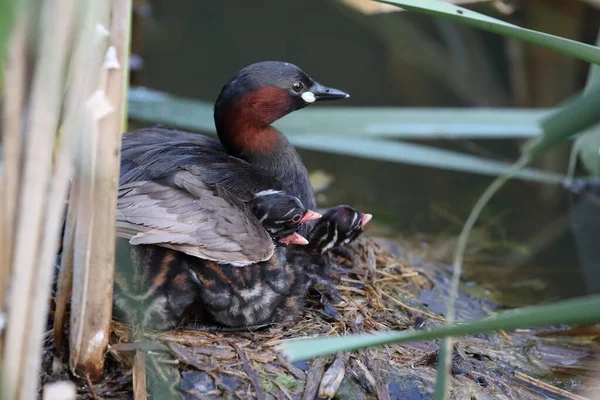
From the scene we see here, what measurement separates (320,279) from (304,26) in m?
4.98

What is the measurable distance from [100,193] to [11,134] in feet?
1.32

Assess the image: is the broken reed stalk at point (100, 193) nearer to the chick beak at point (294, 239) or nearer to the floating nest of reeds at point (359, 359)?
the floating nest of reeds at point (359, 359)

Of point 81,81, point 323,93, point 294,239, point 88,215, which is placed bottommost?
point 294,239

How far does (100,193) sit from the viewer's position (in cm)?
222

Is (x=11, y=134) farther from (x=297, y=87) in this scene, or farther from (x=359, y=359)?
(x=297, y=87)

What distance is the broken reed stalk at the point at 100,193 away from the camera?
83.0 inches

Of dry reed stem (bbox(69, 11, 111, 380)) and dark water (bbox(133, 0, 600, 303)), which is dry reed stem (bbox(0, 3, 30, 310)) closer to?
dry reed stem (bbox(69, 11, 111, 380))

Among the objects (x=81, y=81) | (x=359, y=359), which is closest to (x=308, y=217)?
(x=359, y=359)

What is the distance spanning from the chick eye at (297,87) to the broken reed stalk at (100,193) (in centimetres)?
148

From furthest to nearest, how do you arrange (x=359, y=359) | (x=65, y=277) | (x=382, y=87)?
1. (x=382, y=87)
2. (x=359, y=359)
3. (x=65, y=277)

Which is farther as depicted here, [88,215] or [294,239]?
[294,239]

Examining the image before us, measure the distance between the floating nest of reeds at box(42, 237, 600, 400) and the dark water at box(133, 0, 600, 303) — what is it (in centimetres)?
77

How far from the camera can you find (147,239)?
9.48 feet

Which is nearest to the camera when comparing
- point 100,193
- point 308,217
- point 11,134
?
point 11,134
